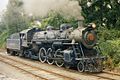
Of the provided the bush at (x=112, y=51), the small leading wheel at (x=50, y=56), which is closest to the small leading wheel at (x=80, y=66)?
the bush at (x=112, y=51)

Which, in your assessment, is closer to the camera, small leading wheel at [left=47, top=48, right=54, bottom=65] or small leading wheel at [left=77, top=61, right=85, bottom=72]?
small leading wheel at [left=77, top=61, right=85, bottom=72]

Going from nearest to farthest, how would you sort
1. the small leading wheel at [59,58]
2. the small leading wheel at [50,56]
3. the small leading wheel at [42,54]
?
the small leading wheel at [59,58] → the small leading wheel at [50,56] → the small leading wheel at [42,54]

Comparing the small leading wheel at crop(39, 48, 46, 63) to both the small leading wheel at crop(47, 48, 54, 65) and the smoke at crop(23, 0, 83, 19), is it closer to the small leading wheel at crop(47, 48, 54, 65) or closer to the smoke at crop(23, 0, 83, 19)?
the small leading wheel at crop(47, 48, 54, 65)

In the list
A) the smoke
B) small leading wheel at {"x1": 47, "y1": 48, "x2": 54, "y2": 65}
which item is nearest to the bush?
small leading wheel at {"x1": 47, "y1": 48, "x2": 54, "y2": 65}

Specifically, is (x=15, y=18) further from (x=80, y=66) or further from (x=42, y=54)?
(x=80, y=66)

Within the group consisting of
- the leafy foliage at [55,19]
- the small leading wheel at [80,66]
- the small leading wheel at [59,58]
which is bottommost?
the small leading wheel at [80,66]

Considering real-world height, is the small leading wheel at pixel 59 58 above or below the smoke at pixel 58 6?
below

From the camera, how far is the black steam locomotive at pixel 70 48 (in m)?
14.8

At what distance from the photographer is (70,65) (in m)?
15.6

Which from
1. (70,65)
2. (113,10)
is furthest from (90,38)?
(113,10)

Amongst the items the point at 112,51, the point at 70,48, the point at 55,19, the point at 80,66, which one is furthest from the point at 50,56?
the point at 55,19

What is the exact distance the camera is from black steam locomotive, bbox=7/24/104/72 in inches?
582

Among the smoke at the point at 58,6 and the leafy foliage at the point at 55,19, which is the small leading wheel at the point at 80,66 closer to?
the smoke at the point at 58,6

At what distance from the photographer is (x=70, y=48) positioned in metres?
15.7
